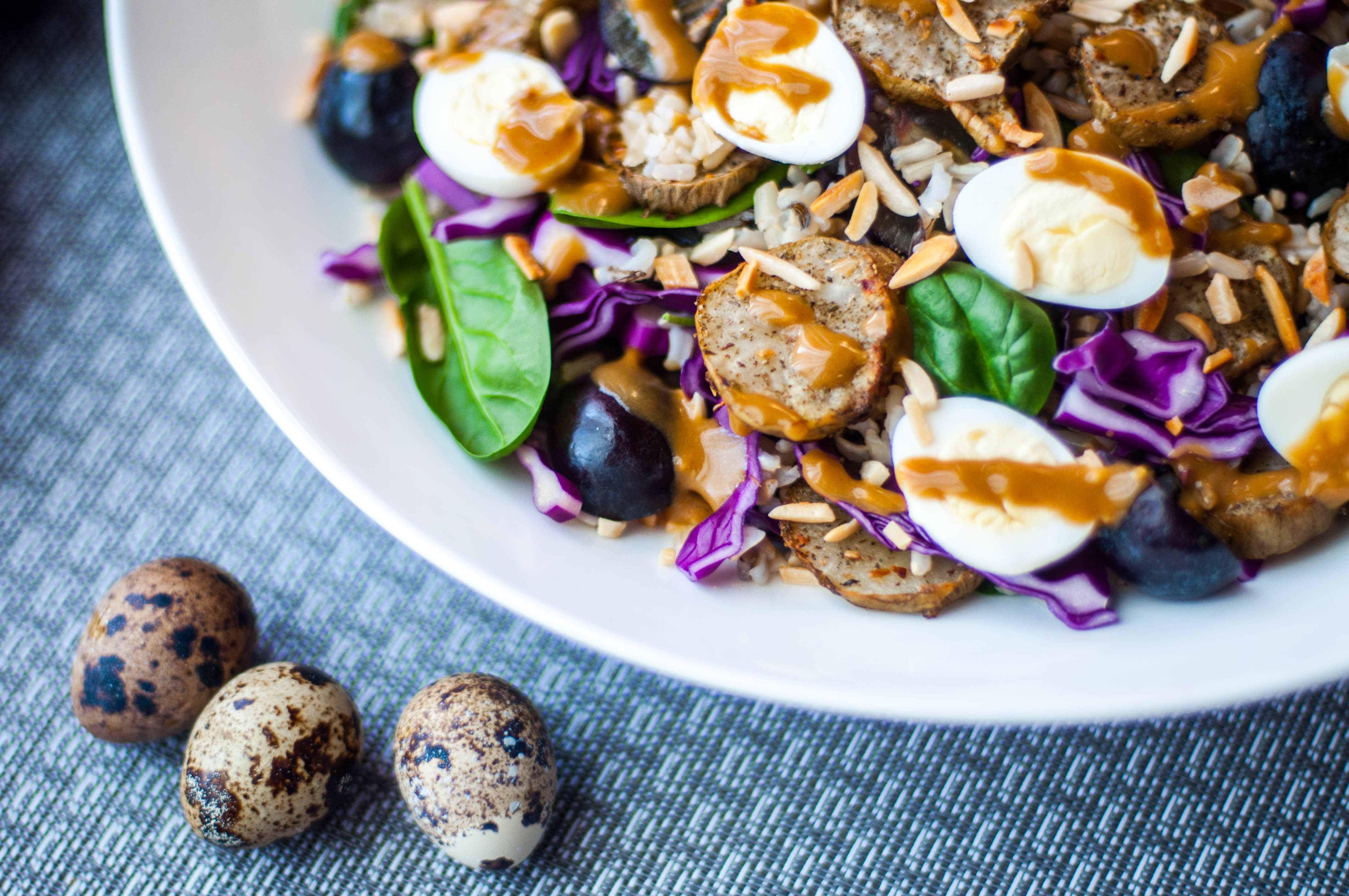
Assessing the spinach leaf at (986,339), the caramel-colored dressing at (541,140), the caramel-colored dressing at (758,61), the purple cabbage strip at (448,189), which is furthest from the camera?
the purple cabbage strip at (448,189)

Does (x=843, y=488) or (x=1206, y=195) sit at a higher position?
(x=1206, y=195)

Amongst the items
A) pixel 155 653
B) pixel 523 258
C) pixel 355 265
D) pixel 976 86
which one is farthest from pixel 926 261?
pixel 155 653

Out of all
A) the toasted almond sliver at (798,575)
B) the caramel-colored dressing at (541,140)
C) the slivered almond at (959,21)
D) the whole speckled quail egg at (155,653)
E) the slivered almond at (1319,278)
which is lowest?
the whole speckled quail egg at (155,653)

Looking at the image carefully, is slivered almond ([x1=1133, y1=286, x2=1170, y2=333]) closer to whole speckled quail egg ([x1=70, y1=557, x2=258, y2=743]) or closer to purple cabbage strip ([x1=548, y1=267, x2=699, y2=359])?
purple cabbage strip ([x1=548, y1=267, x2=699, y2=359])

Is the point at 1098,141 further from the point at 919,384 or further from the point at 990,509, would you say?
the point at 990,509

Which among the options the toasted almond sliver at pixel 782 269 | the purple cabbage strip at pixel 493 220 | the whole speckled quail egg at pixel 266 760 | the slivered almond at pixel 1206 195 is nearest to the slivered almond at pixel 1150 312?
the slivered almond at pixel 1206 195

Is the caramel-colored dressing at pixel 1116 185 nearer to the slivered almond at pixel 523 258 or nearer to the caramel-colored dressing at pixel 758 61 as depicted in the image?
the caramel-colored dressing at pixel 758 61

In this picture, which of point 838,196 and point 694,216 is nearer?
point 838,196

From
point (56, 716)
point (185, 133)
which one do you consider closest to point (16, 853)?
point (56, 716)
